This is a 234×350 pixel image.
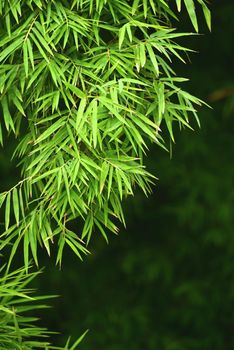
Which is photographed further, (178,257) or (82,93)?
(178,257)

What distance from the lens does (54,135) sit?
1.72 metres

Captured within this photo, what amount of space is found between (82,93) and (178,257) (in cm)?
200

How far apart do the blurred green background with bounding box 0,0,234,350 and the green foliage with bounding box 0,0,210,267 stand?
5.57 ft

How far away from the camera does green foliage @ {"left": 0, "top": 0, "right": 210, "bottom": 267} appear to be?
1.67 m

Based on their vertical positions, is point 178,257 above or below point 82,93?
below

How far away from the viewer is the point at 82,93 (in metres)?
1.69

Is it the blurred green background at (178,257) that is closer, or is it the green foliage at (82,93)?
the green foliage at (82,93)

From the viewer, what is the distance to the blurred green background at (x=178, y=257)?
11.4 feet

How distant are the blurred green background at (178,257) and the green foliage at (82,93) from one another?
66.9 inches

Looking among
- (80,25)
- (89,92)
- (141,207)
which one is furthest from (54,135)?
(141,207)

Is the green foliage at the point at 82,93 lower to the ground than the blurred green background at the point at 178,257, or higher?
higher

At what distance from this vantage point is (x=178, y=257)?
3.57m

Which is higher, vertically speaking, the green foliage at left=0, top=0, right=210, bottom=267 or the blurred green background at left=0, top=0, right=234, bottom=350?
the green foliage at left=0, top=0, right=210, bottom=267

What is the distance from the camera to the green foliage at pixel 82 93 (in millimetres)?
1671
